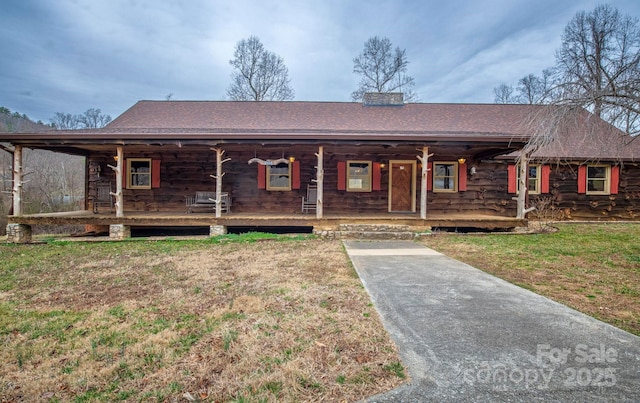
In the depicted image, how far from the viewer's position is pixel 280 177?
36.6ft

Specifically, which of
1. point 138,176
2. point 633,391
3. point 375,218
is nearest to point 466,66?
point 375,218

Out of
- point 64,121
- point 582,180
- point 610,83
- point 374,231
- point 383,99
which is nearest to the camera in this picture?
point 610,83

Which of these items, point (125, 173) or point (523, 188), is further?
point (125, 173)

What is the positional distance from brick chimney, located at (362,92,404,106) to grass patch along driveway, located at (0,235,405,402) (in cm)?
1124

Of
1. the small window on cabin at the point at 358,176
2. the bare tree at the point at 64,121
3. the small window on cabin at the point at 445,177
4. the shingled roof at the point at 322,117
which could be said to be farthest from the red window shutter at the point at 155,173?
the bare tree at the point at 64,121

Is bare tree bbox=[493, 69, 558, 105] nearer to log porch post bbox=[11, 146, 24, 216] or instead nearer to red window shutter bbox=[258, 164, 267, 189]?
red window shutter bbox=[258, 164, 267, 189]

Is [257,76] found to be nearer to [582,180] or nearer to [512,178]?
[512,178]

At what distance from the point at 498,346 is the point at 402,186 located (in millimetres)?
9092

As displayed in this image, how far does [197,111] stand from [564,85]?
1343 cm

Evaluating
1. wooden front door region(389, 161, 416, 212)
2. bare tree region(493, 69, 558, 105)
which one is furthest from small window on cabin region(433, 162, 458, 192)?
bare tree region(493, 69, 558, 105)

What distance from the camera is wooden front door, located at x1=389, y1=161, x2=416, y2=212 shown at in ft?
36.6

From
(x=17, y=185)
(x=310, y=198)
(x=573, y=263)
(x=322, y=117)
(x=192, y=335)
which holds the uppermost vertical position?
(x=322, y=117)

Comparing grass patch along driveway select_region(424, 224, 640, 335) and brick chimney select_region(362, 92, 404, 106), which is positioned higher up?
brick chimney select_region(362, 92, 404, 106)

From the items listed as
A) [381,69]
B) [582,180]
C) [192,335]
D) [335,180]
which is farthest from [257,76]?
[192,335]
